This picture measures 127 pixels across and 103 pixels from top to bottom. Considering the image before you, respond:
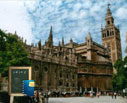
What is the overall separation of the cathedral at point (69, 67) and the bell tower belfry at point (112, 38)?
37.0 ft

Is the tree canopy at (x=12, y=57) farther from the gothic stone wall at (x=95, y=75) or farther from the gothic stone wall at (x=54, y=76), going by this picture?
the gothic stone wall at (x=95, y=75)

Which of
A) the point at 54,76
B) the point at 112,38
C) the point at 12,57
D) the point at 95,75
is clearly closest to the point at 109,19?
the point at 112,38

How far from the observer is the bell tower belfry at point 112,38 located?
297 feet

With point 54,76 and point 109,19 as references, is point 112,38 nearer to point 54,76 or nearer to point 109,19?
point 109,19

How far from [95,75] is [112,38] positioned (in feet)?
117

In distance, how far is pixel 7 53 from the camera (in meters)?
25.9

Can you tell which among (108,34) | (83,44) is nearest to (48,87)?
(83,44)

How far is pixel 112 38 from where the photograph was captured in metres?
92.2

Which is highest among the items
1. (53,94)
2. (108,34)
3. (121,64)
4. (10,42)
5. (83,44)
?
(108,34)

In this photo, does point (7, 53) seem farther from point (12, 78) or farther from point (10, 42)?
point (12, 78)

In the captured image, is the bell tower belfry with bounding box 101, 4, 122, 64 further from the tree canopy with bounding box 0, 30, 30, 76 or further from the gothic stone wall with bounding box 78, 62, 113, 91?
the tree canopy with bounding box 0, 30, 30, 76

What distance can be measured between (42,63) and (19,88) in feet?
107

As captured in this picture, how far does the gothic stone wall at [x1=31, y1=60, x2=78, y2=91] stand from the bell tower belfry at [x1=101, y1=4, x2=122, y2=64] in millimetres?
41333

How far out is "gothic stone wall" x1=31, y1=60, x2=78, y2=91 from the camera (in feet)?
140
